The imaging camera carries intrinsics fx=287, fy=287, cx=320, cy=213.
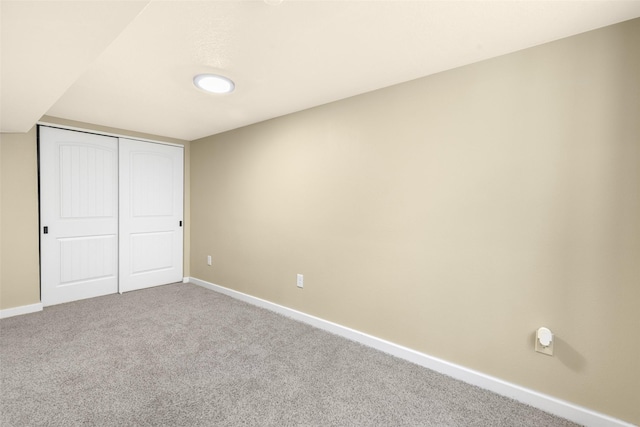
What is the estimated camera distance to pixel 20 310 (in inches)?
118

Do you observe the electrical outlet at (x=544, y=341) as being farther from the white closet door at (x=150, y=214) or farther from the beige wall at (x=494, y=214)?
the white closet door at (x=150, y=214)

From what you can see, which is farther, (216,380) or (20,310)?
(20,310)

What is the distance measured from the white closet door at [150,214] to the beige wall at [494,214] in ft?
7.17

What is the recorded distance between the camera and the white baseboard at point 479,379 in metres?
1.58

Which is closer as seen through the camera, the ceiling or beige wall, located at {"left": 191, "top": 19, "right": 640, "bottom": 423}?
the ceiling

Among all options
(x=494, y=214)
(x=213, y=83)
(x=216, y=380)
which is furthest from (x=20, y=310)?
(x=494, y=214)

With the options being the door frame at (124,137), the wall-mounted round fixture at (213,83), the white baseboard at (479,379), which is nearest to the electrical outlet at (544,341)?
the white baseboard at (479,379)

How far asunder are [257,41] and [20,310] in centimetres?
366

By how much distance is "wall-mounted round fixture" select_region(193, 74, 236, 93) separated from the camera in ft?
6.98

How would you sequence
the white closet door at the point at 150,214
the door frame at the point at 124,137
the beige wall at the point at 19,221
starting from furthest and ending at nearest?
1. the white closet door at the point at 150,214
2. the door frame at the point at 124,137
3. the beige wall at the point at 19,221

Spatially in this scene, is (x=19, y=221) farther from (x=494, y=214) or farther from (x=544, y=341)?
(x=544, y=341)

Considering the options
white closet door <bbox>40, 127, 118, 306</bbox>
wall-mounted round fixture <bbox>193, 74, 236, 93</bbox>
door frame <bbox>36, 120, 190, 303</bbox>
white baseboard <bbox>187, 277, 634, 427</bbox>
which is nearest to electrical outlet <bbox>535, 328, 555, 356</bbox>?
white baseboard <bbox>187, 277, 634, 427</bbox>

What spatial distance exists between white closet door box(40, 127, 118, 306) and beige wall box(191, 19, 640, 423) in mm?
2446

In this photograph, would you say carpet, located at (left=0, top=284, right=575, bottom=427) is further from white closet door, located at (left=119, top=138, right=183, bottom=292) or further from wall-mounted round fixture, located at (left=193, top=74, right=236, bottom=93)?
wall-mounted round fixture, located at (left=193, top=74, right=236, bottom=93)
